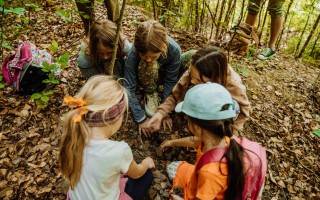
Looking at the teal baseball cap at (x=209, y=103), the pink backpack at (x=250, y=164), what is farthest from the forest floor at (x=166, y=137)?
the teal baseball cap at (x=209, y=103)

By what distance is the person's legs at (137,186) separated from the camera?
2.22m

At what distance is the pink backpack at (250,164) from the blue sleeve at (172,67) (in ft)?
4.86

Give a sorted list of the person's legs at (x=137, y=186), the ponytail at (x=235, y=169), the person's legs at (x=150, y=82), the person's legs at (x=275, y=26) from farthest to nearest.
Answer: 1. the person's legs at (x=275, y=26)
2. the person's legs at (x=150, y=82)
3. the person's legs at (x=137, y=186)
4. the ponytail at (x=235, y=169)

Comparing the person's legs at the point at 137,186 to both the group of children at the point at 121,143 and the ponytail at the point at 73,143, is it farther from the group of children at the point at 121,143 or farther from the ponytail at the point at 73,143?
the ponytail at the point at 73,143

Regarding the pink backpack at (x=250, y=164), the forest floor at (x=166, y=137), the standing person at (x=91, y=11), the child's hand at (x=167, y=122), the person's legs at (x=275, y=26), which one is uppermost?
the standing person at (x=91, y=11)

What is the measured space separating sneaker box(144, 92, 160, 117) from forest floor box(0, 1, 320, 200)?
10.3 inches

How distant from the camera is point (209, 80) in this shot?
7.97ft

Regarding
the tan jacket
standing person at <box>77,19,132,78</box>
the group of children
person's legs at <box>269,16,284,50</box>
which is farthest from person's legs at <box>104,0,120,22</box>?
person's legs at <box>269,16,284,50</box>

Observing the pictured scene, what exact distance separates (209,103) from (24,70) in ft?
8.29

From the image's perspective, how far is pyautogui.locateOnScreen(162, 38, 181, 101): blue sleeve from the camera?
3054 mm

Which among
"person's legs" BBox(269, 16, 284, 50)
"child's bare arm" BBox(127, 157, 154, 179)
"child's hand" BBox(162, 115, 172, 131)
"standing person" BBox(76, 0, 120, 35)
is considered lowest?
"child's hand" BBox(162, 115, 172, 131)

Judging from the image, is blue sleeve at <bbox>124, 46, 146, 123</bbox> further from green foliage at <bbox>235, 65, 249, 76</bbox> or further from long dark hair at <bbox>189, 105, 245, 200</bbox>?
green foliage at <bbox>235, 65, 249, 76</bbox>

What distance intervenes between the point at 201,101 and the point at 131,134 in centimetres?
158

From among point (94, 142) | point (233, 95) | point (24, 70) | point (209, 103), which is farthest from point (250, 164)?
point (24, 70)
